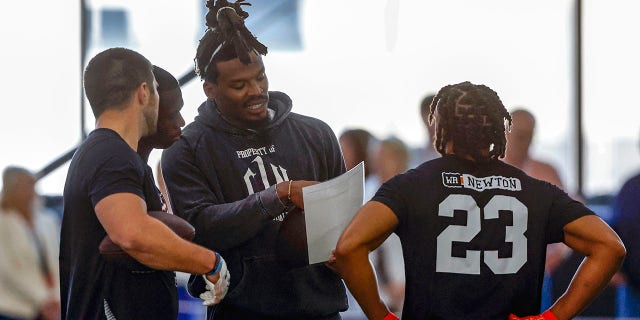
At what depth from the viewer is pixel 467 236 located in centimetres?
229

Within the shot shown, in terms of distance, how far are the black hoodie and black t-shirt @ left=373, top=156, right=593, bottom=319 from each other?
389mm

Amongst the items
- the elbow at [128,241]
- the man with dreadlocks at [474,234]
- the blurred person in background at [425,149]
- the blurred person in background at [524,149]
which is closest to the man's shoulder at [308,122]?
the man with dreadlocks at [474,234]

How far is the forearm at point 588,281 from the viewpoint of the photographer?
2.32 m

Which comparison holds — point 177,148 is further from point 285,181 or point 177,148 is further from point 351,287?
point 351,287

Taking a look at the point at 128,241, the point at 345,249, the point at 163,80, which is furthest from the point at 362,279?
the point at 163,80

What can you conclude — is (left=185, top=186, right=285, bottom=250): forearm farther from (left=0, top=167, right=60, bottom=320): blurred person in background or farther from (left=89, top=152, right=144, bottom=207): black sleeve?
(left=0, top=167, right=60, bottom=320): blurred person in background

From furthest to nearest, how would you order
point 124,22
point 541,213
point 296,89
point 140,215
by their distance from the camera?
point 124,22
point 296,89
point 541,213
point 140,215

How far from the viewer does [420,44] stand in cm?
496

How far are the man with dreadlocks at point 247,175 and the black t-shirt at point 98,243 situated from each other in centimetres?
31

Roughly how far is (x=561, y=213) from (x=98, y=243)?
998 millimetres

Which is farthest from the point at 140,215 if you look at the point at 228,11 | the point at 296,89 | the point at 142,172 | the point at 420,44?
the point at 420,44

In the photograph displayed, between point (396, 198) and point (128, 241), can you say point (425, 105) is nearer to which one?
point (396, 198)

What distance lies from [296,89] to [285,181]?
2121mm

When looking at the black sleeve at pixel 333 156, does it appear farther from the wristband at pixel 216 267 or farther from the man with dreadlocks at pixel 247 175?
the wristband at pixel 216 267
